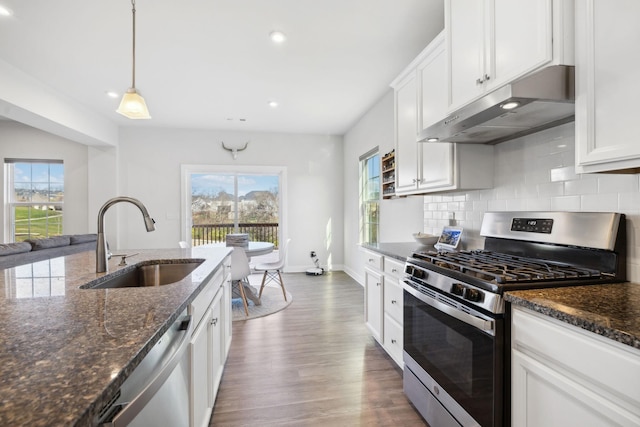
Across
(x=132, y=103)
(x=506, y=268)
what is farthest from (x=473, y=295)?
(x=132, y=103)

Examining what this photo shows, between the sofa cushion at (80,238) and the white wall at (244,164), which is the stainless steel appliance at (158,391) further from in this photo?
the white wall at (244,164)

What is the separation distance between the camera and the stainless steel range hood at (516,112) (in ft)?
4.20

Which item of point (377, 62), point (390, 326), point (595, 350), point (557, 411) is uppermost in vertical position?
point (377, 62)

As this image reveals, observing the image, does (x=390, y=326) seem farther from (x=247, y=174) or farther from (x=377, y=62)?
(x=247, y=174)

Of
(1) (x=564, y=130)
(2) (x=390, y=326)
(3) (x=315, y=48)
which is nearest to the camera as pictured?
(1) (x=564, y=130)

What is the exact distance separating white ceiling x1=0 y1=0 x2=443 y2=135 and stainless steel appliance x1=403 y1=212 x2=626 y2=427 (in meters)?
1.79

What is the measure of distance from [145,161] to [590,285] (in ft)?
20.2

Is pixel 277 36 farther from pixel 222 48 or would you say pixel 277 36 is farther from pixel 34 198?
pixel 34 198

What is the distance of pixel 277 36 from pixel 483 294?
254 centimetres

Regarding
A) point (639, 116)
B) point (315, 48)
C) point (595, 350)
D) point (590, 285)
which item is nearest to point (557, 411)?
point (595, 350)

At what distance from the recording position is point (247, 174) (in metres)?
5.94

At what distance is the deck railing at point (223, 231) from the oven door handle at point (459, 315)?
481 cm

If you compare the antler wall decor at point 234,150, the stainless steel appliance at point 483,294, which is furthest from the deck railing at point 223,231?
the stainless steel appliance at point 483,294

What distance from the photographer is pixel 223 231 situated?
242 inches
